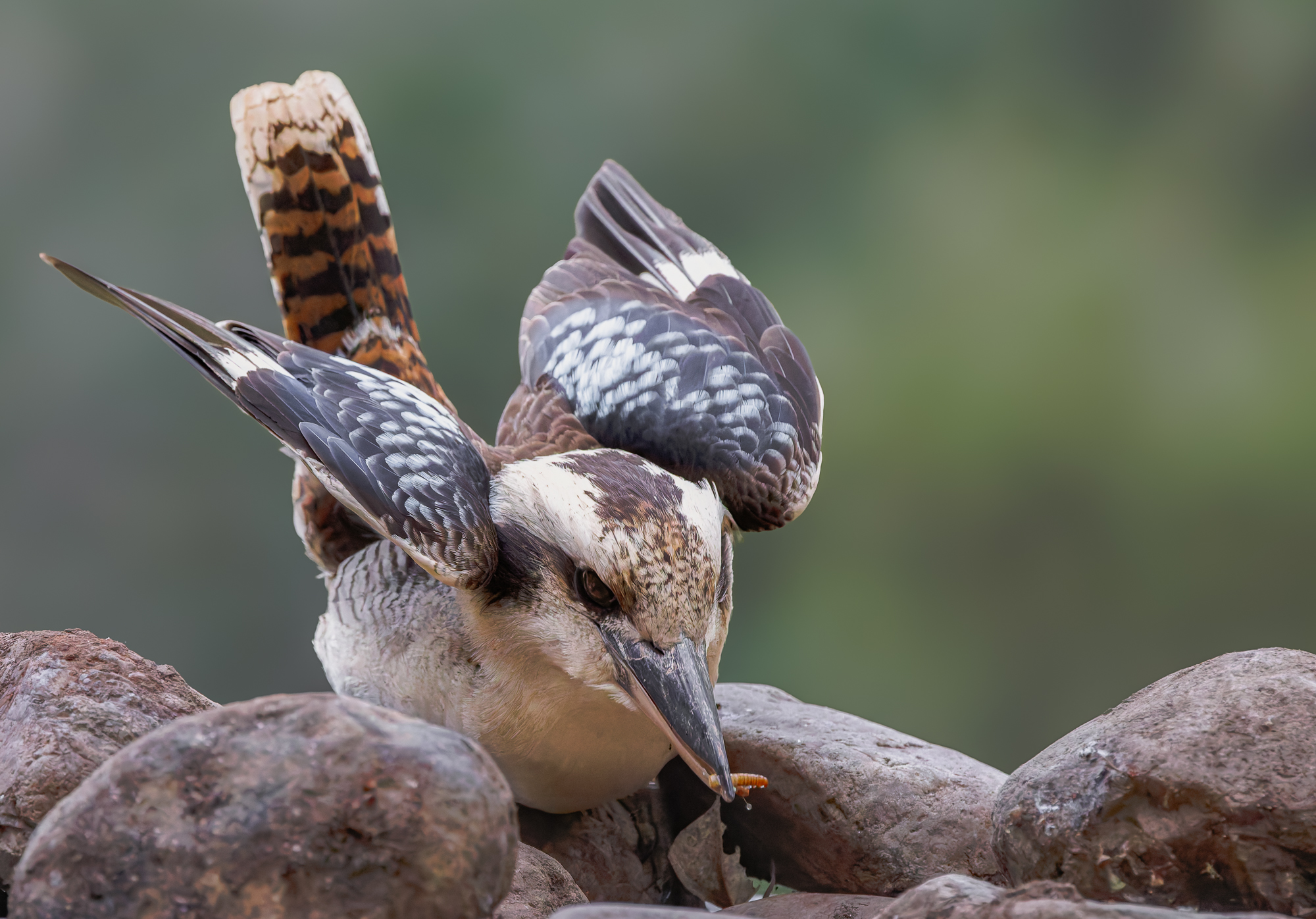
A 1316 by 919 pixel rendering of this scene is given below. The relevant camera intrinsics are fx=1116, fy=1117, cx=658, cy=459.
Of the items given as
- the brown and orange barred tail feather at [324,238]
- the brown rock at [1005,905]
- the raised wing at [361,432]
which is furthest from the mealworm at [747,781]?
the brown and orange barred tail feather at [324,238]

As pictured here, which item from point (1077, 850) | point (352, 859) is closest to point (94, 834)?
point (352, 859)

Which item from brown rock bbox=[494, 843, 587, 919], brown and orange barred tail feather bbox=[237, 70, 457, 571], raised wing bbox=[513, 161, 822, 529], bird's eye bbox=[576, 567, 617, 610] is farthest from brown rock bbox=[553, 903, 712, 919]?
brown and orange barred tail feather bbox=[237, 70, 457, 571]

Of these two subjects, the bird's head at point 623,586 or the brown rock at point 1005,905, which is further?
the bird's head at point 623,586

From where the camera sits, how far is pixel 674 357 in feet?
5.26

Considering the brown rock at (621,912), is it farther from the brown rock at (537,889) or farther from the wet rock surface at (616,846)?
the wet rock surface at (616,846)

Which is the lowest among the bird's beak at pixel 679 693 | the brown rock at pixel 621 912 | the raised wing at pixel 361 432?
the brown rock at pixel 621 912

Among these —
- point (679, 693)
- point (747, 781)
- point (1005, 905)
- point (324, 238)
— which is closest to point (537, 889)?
point (679, 693)

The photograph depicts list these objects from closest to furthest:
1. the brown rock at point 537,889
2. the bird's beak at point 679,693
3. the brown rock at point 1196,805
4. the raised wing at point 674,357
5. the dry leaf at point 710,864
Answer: the brown rock at point 1196,805, the brown rock at point 537,889, the bird's beak at point 679,693, the dry leaf at point 710,864, the raised wing at point 674,357

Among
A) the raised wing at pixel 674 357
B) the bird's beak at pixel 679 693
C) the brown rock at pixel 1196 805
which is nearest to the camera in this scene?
the brown rock at pixel 1196 805

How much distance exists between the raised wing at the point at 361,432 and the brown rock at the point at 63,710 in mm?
254

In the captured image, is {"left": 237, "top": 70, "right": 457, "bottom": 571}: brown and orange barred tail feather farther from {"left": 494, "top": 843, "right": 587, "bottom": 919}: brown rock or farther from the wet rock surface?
{"left": 494, "top": 843, "right": 587, "bottom": 919}: brown rock

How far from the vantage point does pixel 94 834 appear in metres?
0.67

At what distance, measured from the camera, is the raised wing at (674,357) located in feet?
4.95

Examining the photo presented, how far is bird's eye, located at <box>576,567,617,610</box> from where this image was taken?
1.15 meters
